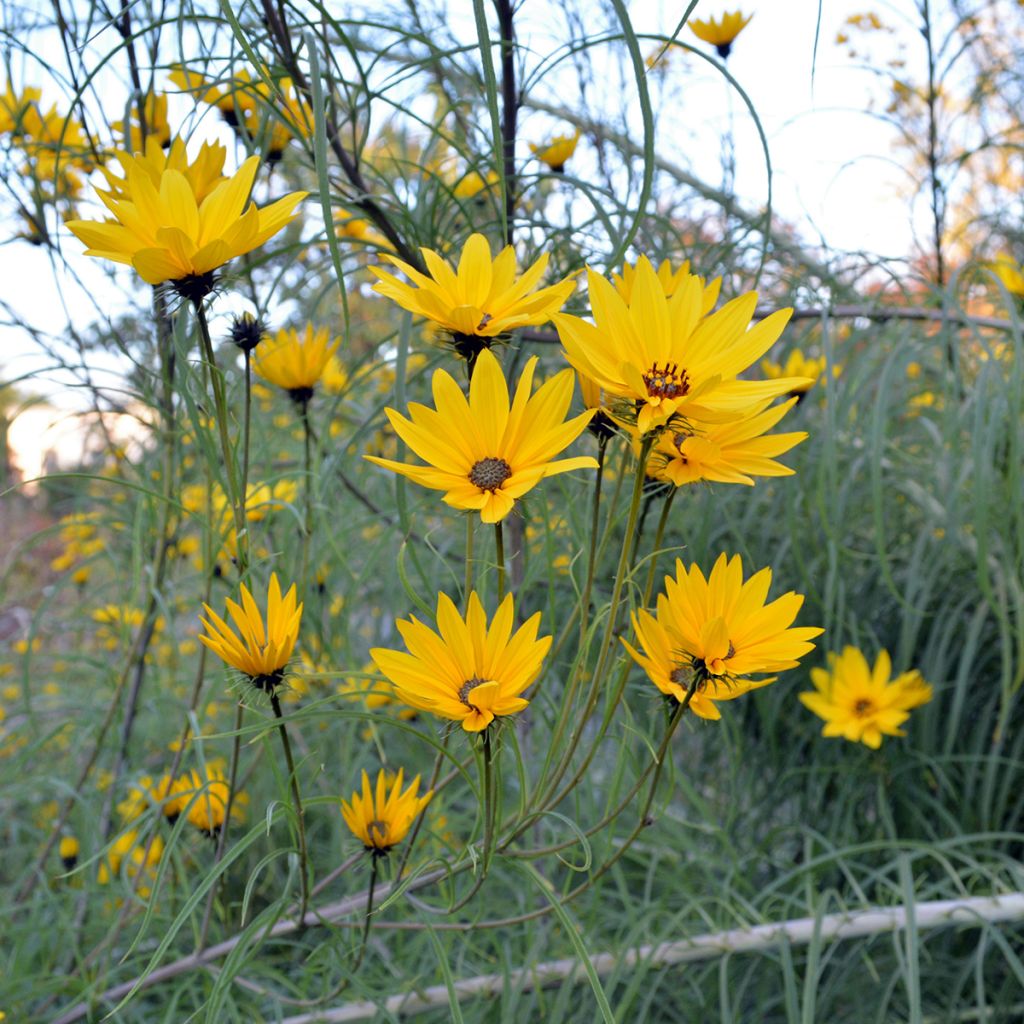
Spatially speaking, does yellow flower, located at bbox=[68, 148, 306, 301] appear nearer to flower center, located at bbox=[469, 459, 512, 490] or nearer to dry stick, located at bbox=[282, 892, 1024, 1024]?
flower center, located at bbox=[469, 459, 512, 490]

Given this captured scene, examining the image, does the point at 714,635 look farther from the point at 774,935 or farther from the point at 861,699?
the point at 861,699

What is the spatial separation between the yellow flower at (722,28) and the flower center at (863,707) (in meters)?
0.59

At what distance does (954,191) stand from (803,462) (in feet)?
1.90

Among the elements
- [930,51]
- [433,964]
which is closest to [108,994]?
[433,964]

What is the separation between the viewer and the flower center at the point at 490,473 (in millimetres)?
361

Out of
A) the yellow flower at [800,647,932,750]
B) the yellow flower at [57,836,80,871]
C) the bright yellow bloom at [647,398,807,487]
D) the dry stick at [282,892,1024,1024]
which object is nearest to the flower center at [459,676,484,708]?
the bright yellow bloom at [647,398,807,487]

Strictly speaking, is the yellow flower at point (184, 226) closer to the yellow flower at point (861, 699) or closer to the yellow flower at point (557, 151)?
the yellow flower at point (557, 151)

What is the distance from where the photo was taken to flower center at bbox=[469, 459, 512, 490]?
361 millimetres

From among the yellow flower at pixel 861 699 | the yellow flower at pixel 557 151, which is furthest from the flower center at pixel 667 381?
the yellow flower at pixel 861 699

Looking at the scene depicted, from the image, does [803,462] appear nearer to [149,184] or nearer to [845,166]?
[845,166]

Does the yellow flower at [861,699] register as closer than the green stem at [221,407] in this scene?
No

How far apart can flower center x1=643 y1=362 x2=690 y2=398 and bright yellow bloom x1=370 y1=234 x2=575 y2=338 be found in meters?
0.04

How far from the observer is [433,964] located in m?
0.80

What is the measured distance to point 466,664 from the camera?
357 mm
